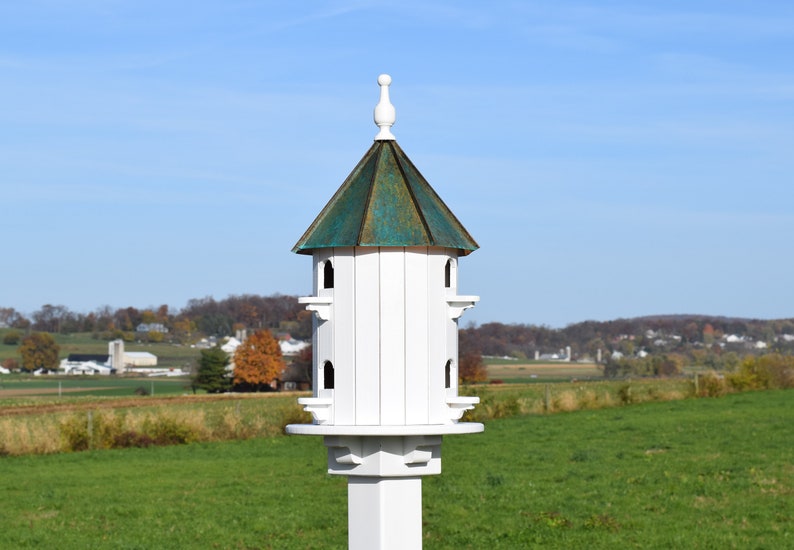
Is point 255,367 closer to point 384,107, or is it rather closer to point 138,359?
point 138,359

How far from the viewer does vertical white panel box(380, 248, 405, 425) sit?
5.00 metres

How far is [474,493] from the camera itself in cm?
1706

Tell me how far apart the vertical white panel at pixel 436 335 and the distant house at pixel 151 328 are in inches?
5653

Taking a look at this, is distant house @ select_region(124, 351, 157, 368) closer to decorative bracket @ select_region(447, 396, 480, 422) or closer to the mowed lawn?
the mowed lawn

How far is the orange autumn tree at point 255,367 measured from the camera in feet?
238

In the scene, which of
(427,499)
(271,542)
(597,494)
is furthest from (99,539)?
(597,494)

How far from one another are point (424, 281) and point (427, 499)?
1214cm

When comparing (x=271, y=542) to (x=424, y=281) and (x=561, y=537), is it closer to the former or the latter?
(x=561, y=537)

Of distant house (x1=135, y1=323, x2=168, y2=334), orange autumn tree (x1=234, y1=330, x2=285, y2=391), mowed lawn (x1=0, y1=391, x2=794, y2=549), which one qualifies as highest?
distant house (x1=135, y1=323, x2=168, y2=334)

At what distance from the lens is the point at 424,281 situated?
5062 mm

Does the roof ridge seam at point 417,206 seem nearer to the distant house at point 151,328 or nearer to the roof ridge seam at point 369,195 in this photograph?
the roof ridge seam at point 369,195

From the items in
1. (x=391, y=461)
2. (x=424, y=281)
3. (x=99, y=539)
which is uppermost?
(x=424, y=281)

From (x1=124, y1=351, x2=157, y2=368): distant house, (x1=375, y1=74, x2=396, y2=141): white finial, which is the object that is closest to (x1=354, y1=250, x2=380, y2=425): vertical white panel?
(x1=375, y1=74, x2=396, y2=141): white finial

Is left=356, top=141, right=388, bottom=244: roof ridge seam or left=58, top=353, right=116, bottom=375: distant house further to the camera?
left=58, top=353, right=116, bottom=375: distant house
